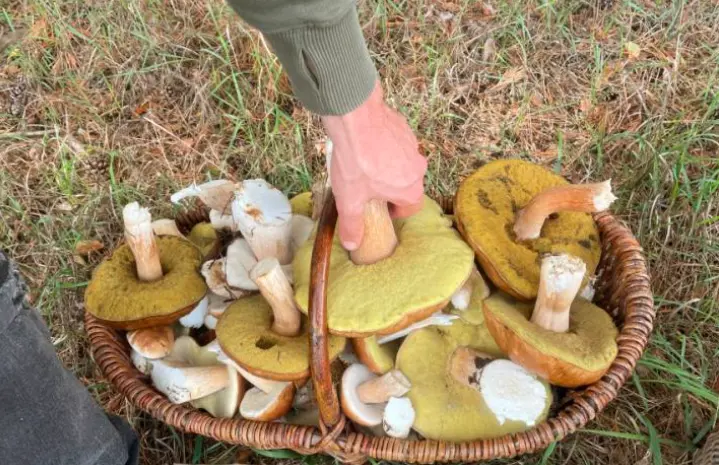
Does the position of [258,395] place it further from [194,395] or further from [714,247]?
[714,247]

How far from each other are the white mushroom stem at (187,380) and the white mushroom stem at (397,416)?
40 cm

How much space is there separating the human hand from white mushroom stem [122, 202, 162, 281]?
0.54 metres

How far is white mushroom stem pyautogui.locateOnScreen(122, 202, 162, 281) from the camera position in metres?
1.57

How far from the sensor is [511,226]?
160 cm

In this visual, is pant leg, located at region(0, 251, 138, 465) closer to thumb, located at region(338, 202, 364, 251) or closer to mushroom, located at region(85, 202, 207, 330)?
mushroom, located at region(85, 202, 207, 330)

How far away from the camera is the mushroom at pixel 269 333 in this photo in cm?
141

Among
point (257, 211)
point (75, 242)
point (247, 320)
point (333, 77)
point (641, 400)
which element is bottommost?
point (641, 400)

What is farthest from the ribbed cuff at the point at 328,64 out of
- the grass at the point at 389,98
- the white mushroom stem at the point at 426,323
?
the grass at the point at 389,98

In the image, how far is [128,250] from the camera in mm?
1729

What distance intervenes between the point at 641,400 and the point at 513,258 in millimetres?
602

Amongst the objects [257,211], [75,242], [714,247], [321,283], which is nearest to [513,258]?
[321,283]

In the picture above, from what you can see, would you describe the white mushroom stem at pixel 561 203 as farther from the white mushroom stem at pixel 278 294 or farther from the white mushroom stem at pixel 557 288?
the white mushroom stem at pixel 278 294

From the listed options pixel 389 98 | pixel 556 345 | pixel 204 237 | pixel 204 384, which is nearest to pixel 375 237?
pixel 556 345

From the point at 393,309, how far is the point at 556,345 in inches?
13.6
